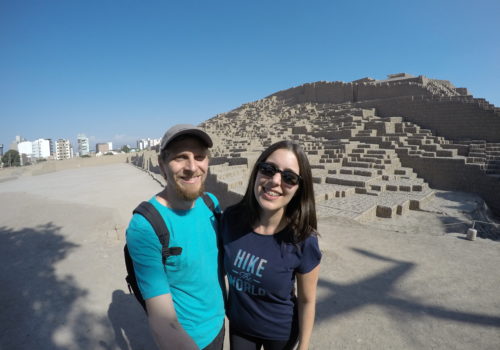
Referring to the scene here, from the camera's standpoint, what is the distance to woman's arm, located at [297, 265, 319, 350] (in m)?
1.48

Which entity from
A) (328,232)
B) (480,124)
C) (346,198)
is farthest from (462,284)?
(480,124)

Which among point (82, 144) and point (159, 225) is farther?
point (82, 144)

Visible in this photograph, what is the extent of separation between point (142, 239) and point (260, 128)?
83.6 ft

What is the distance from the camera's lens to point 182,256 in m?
1.30

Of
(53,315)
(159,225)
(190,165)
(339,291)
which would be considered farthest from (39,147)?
(159,225)

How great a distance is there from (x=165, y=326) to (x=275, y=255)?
661 millimetres

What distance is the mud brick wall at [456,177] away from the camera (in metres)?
9.90

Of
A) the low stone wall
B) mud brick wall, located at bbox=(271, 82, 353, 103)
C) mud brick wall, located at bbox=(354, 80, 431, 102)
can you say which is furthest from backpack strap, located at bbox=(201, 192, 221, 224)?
the low stone wall

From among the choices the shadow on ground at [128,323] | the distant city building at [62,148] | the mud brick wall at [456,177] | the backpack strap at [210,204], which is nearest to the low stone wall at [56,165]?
the shadow on ground at [128,323]

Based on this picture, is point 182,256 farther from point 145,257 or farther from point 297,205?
point 297,205

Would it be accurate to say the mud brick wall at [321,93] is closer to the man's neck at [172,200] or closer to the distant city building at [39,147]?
the man's neck at [172,200]

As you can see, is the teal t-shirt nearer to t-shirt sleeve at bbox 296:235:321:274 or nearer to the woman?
the woman

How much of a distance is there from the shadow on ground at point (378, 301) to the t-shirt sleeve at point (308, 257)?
185 centimetres

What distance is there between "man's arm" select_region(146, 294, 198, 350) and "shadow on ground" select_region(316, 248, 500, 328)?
2.24 meters
